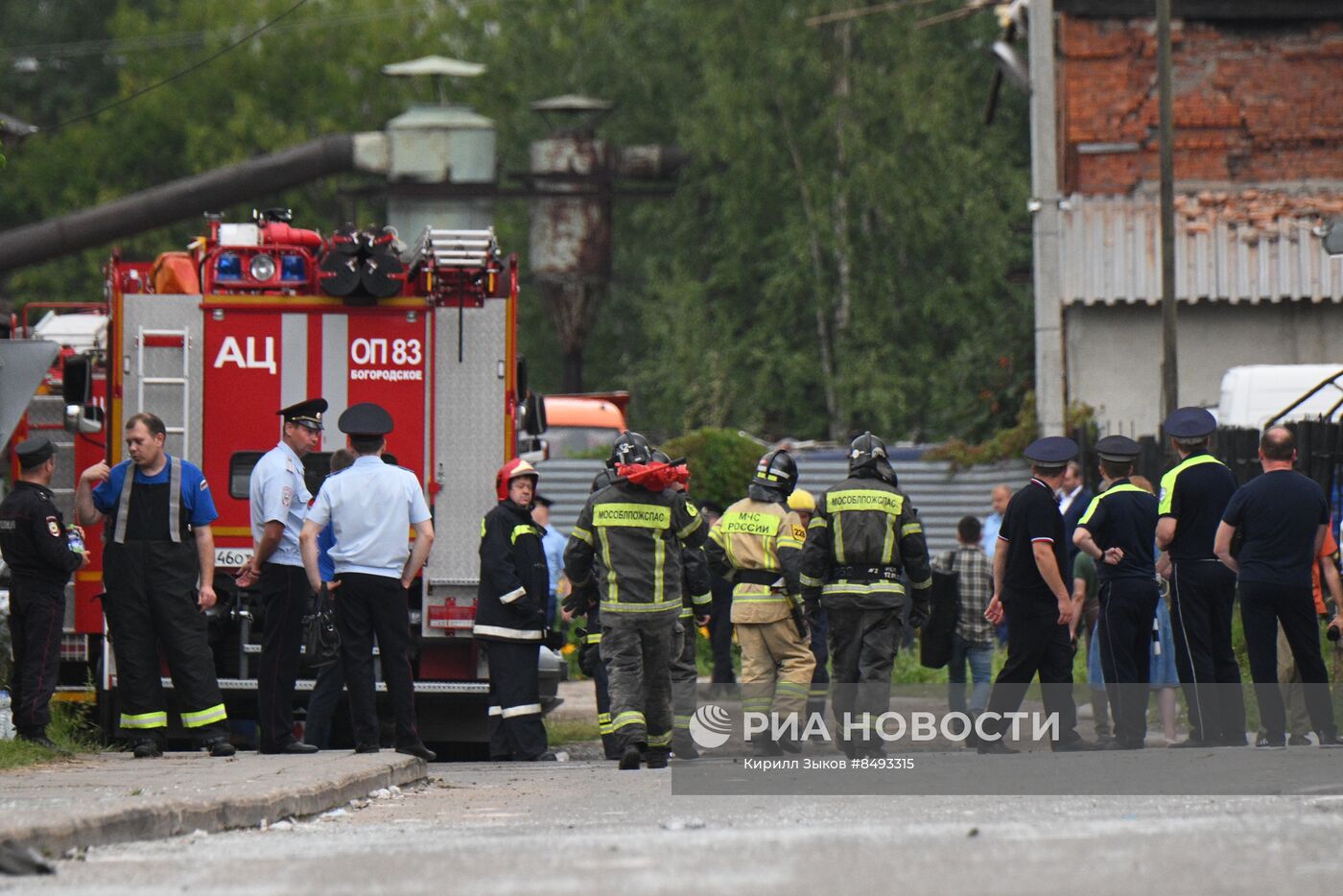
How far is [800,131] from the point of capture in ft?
127

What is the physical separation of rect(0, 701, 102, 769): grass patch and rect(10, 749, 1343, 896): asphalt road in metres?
2.51

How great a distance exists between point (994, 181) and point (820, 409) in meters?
5.10

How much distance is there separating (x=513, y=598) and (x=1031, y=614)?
3.07 m

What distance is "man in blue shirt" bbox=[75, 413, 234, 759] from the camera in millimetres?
12305

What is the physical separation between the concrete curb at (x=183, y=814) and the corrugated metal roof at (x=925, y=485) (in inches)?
581

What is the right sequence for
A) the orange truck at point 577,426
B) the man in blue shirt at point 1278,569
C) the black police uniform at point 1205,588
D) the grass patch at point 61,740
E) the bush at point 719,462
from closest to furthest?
the grass patch at point 61,740 → the man in blue shirt at point 1278,569 → the black police uniform at point 1205,588 → the bush at point 719,462 → the orange truck at point 577,426

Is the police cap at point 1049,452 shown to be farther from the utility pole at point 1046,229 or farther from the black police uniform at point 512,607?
the utility pole at point 1046,229

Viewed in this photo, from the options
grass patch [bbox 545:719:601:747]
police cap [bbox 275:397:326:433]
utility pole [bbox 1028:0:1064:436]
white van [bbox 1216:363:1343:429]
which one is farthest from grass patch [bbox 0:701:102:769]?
utility pole [bbox 1028:0:1064:436]

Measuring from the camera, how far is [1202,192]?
90.7ft

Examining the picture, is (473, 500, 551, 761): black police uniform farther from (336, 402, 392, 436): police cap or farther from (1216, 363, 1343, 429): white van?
(1216, 363, 1343, 429): white van

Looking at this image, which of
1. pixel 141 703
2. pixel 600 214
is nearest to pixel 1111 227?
pixel 600 214

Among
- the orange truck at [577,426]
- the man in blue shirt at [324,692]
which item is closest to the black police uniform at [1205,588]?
the man in blue shirt at [324,692]

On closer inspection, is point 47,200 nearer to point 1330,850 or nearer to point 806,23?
point 806,23

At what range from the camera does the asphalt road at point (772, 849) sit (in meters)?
6.75
